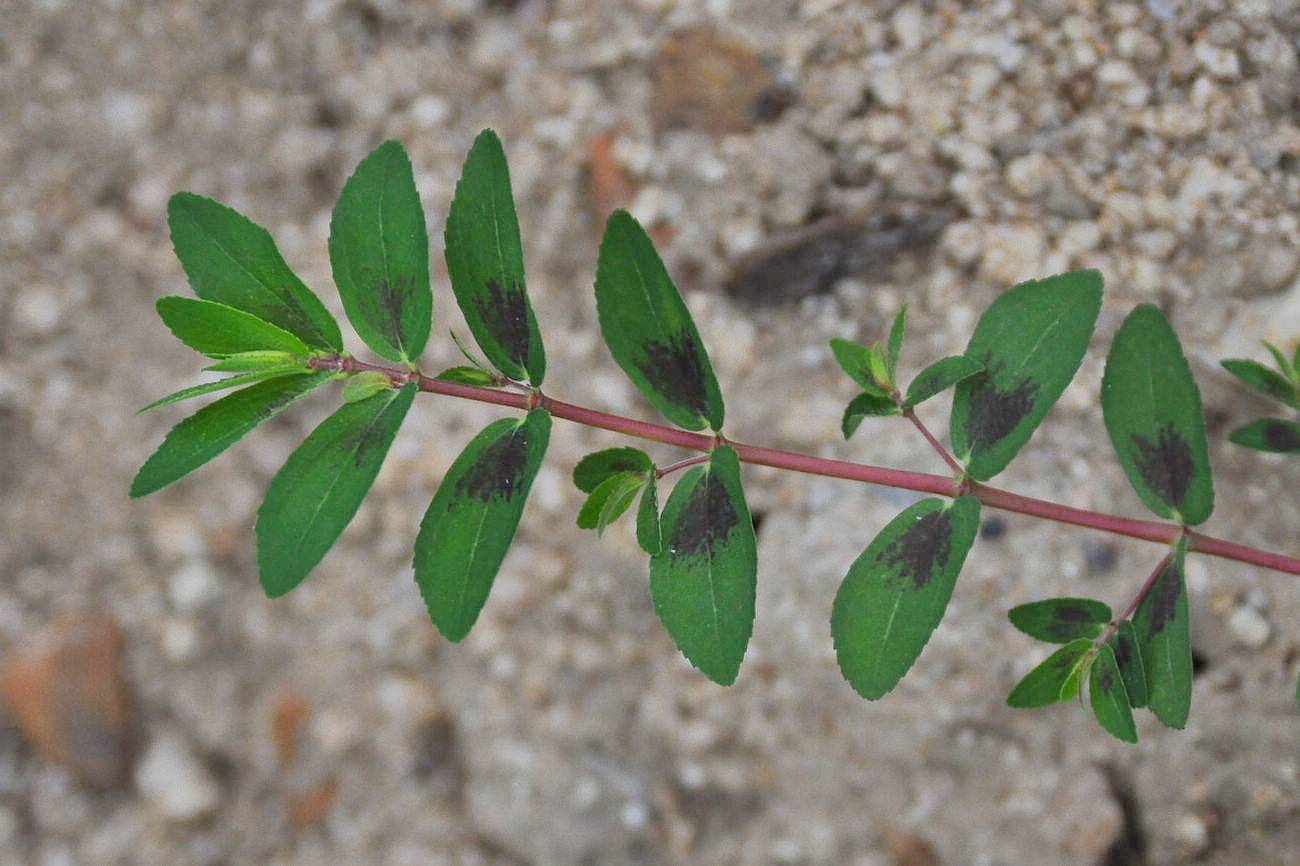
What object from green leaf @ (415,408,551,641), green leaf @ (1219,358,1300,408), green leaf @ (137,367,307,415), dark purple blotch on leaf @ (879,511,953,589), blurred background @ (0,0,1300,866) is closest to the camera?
green leaf @ (137,367,307,415)

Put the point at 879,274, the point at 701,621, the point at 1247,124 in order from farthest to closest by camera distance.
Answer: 1. the point at 879,274
2. the point at 1247,124
3. the point at 701,621

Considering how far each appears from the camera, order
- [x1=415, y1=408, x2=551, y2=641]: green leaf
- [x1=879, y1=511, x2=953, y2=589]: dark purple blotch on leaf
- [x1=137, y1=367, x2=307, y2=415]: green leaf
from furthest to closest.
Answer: [x1=879, y1=511, x2=953, y2=589]: dark purple blotch on leaf < [x1=415, y1=408, x2=551, y2=641]: green leaf < [x1=137, y1=367, x2=307, y2=415]: green leaf

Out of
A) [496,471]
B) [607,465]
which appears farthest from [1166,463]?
[496,471]

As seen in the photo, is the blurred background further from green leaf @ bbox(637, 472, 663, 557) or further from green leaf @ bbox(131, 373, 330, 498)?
green leaf @ bbox(131, 373, 330, 498)

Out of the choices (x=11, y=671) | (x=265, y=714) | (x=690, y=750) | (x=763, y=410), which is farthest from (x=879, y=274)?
(x=11, y=671)

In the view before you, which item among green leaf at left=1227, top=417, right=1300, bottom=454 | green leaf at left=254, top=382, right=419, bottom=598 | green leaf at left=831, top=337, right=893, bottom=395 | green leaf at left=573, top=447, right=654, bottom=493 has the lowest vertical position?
green leaf at left=1227, top=417, right=1300, bottom=454

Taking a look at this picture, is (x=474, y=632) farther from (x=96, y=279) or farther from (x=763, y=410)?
(x=96, y=279)

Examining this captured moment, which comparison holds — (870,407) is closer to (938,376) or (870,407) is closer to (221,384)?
(938,376)

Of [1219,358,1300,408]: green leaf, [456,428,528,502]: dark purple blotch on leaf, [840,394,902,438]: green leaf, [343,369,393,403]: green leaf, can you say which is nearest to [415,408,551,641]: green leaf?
[456,428,528,502]: dark purple blotch on leaf
